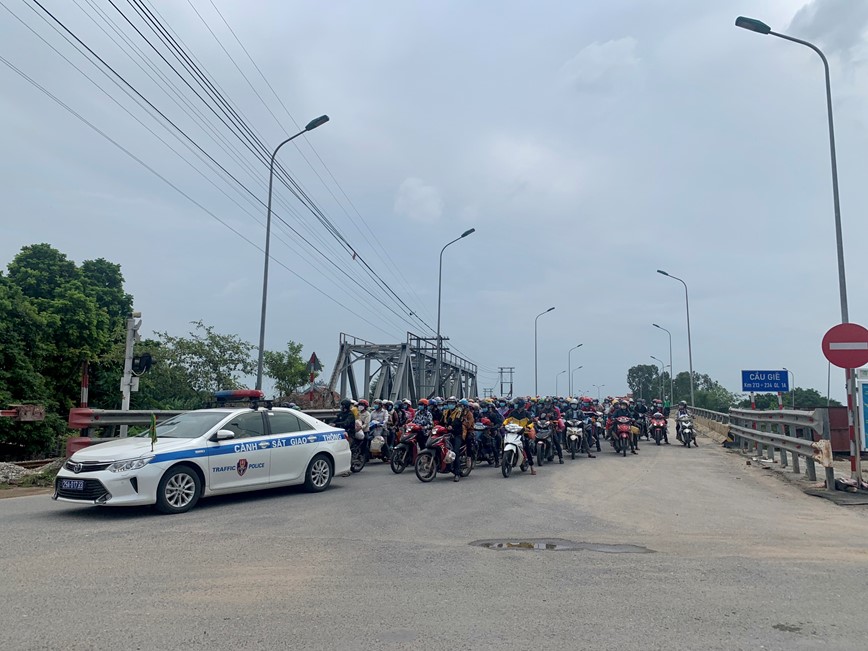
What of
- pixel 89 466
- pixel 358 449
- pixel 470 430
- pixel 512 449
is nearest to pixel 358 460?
pixel 358 449

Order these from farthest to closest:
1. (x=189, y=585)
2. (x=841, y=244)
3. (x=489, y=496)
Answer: (x=841, y=244), (x=489, y=496), (x=189, y=585)

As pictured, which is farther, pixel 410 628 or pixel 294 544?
pixel 294 544

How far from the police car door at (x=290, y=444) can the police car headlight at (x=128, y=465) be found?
2191 millimetres

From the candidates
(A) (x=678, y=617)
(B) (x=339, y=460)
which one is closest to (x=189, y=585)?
(A) (x=678, y=617)

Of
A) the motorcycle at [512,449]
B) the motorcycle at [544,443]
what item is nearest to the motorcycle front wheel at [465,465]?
the motorcycle at [512,449]

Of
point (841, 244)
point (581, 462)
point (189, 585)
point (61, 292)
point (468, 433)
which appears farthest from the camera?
point (61, 292)

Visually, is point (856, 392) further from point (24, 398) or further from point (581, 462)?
point (24, 398)

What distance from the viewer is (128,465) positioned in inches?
351

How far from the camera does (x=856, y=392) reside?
11.7m

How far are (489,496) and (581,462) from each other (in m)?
6.86

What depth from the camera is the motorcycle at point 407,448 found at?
1478 cm

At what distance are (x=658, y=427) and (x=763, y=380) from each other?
560 centimetres

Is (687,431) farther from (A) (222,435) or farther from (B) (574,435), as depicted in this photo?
(A) (222,435)

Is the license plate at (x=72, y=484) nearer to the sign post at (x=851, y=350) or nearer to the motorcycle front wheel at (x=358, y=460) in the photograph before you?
the motorcycle front wheel at (x=358, y=460)
